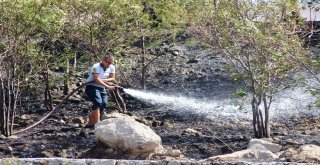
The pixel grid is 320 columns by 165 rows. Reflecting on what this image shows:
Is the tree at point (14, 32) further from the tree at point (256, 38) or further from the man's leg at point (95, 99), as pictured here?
the tree at point (256, 38)

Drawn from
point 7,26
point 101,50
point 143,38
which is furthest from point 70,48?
point 7,26

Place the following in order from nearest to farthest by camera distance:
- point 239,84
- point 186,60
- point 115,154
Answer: point 115,154 → point 239,84 → point 186,60

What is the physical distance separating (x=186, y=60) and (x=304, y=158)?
413 inches

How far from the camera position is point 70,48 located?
43.7 feet

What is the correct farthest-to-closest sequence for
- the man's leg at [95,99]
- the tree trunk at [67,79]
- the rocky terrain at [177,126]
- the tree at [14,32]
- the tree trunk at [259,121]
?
the tree trunk at [67,79] < the man's leg at [95,99] < the tree trunk at [259,121] < the tree at [14,32] < the rocky terrain at [177,126]

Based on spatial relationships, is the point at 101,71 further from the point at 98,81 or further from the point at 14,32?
the point at 14,32

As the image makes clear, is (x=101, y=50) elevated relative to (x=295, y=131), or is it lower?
elevated

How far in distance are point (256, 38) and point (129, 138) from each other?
2.48 meters

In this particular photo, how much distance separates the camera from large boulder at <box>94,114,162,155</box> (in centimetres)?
821

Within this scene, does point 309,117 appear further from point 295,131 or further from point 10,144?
point 10,144

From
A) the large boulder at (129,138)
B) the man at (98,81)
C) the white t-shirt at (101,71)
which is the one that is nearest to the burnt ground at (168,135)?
the large boulder at (129,138)

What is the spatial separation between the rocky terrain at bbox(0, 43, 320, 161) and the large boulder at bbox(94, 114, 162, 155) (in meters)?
0.12

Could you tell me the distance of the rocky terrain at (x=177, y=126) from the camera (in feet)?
30.6

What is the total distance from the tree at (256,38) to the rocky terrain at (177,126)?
72cm
